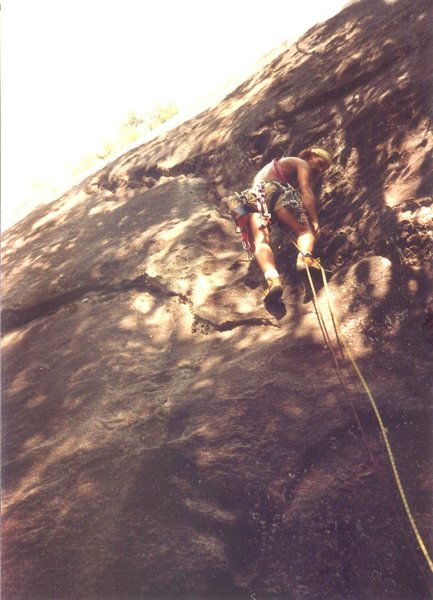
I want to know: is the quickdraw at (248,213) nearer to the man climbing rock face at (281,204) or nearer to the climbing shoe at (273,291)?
the man climbing rock face at (281,204)

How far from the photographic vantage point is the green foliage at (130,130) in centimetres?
1375

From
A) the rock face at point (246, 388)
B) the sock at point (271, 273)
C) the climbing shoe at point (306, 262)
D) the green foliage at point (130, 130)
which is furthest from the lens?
the green foliage at point (130, 130)

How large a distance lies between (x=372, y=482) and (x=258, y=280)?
7.23 ft

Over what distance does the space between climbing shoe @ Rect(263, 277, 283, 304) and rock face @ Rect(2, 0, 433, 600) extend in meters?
0.14

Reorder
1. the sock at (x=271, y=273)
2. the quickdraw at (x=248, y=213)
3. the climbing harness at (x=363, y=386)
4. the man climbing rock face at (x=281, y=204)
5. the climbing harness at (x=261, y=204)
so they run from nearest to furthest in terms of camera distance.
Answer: the climbing harness at (x=363, y=386) < the sock at (x=271, y=273) < the man climbing rock face at (x=281, y=204) < the climbing harness at (x=261, y=204) < the quickdraw at (x=248, y=213)

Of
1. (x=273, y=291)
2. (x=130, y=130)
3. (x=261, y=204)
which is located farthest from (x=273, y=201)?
(x=130, y=130)

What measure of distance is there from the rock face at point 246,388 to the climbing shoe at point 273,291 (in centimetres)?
14

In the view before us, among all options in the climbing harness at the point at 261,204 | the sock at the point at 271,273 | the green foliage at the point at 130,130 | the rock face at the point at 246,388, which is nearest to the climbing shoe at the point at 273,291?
the sock at the point at 271,273

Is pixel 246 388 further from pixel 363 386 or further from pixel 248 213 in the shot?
pixel 248 213

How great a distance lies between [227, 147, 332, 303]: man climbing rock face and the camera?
12.5 ft

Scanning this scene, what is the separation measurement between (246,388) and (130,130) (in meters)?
14.9

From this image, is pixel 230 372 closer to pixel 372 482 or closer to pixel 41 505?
pixel 372 482

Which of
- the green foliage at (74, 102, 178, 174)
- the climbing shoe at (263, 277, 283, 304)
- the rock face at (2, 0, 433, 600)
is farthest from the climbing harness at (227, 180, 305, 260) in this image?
the green foliage at (74, 102, 178, 174)

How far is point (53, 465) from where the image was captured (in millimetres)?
3051
